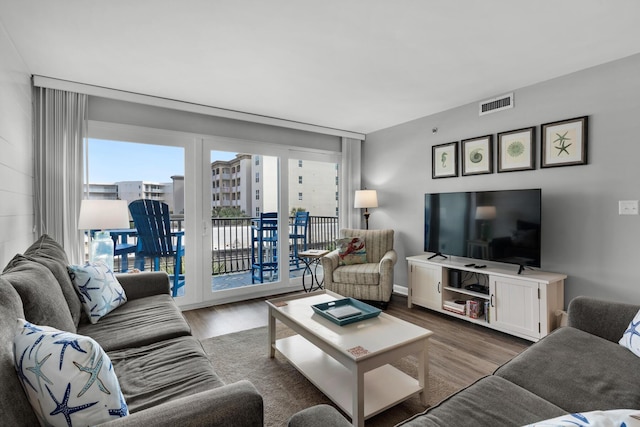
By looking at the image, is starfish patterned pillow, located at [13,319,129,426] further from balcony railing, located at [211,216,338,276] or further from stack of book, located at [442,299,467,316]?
stack of book, located at [442,299,467,316]

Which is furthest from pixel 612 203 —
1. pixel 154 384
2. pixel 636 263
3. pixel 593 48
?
pixel 154 384

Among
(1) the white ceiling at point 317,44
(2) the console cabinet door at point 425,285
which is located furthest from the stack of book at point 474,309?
(1) the white ceiling at point 317,44

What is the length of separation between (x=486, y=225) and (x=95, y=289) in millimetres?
3423

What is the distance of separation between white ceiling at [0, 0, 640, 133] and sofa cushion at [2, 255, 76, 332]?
5.05 ft

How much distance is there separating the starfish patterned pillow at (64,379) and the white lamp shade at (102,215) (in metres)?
1.97

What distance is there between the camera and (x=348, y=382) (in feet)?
6.60

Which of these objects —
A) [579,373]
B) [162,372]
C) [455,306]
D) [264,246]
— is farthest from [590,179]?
[264,246]

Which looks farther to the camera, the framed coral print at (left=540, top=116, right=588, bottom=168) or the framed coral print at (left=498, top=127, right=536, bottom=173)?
the framed coral print at (left=498, top=127, right=536, bottom=173)

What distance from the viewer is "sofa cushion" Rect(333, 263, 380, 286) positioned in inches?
144

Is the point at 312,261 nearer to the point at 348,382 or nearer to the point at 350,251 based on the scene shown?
the point at 350,251

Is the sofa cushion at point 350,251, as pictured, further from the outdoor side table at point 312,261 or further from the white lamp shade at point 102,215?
the white lamp shade at point 102,215

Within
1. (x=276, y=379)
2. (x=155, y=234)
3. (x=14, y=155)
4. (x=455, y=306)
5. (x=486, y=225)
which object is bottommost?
(x=276, y=379)

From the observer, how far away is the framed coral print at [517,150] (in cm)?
307

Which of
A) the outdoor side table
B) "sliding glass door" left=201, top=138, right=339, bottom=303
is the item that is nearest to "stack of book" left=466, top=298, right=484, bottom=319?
the outdoor side table
